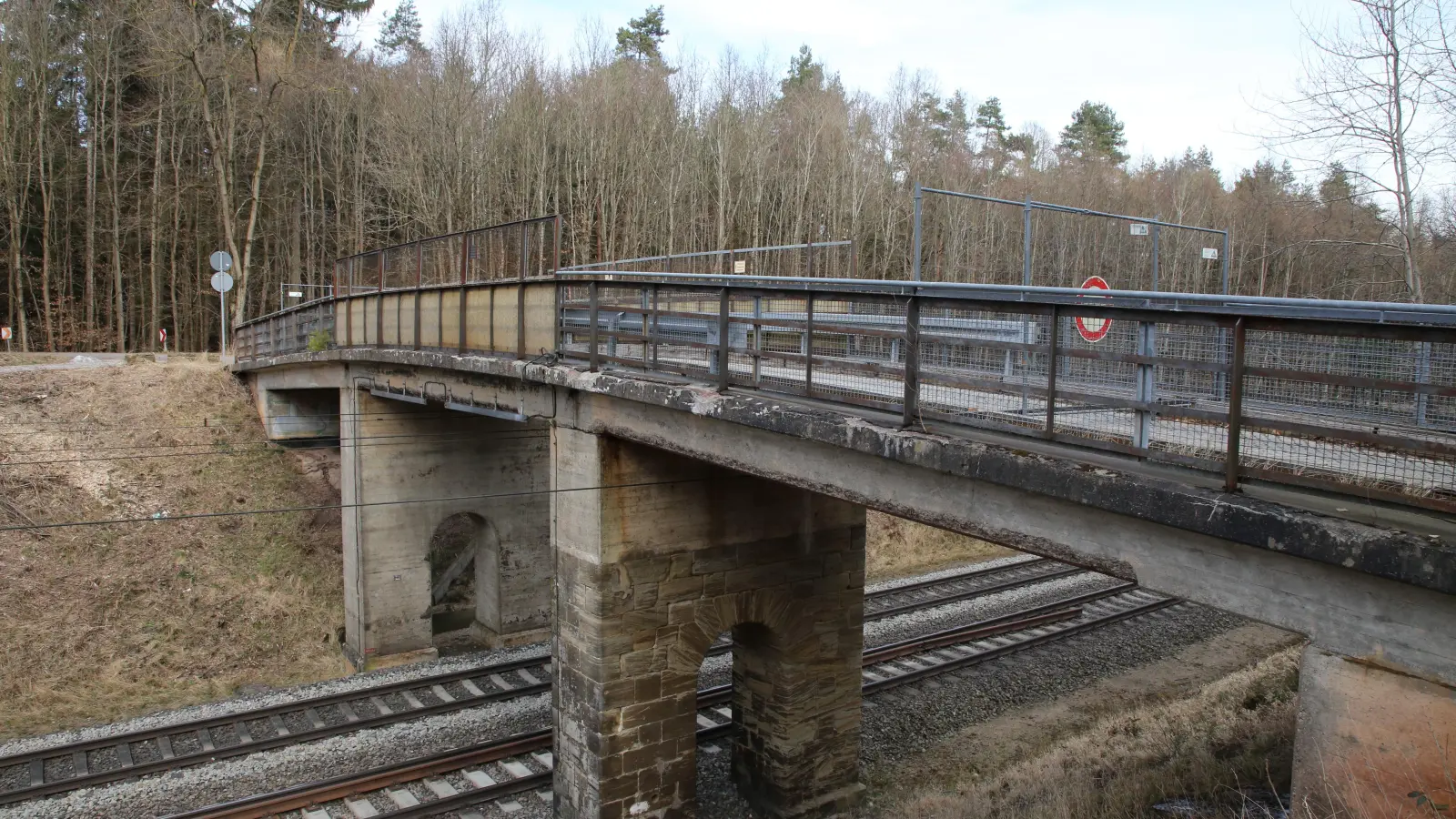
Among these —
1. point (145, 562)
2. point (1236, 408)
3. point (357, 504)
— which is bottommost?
point (145, 562)

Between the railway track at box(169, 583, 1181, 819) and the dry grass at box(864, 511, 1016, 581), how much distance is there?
5336 mm

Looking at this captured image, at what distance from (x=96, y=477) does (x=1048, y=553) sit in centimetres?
1890

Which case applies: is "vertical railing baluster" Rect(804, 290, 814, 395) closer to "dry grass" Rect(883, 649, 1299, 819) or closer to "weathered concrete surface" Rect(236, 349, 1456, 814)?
"weathered concrete surface" Rect(236, 349, 1456, 814)

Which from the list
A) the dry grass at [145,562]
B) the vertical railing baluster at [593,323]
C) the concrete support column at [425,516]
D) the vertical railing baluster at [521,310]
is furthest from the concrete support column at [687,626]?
the dry grass at [145,562]

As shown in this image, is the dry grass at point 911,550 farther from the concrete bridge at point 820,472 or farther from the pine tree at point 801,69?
the pine tree at point 801,69

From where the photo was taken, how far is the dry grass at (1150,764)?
8289 mm

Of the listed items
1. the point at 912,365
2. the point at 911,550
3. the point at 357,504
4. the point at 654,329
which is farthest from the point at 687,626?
the point at 911,550

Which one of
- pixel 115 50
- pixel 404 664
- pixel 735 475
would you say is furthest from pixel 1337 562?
pixel 115 50

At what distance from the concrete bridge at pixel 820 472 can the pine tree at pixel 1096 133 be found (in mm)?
48441

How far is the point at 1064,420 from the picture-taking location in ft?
17.8

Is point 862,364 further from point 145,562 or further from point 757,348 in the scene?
point 145,562

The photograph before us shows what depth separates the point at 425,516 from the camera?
16.8 metres

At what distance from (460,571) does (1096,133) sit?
50566mm

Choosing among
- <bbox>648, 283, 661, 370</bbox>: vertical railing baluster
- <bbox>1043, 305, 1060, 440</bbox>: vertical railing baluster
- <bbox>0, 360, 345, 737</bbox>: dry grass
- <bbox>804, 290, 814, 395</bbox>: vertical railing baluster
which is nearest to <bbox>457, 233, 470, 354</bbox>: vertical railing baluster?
<bbox>648, 283, 661, 370</bbox>: vertical railing baluster
